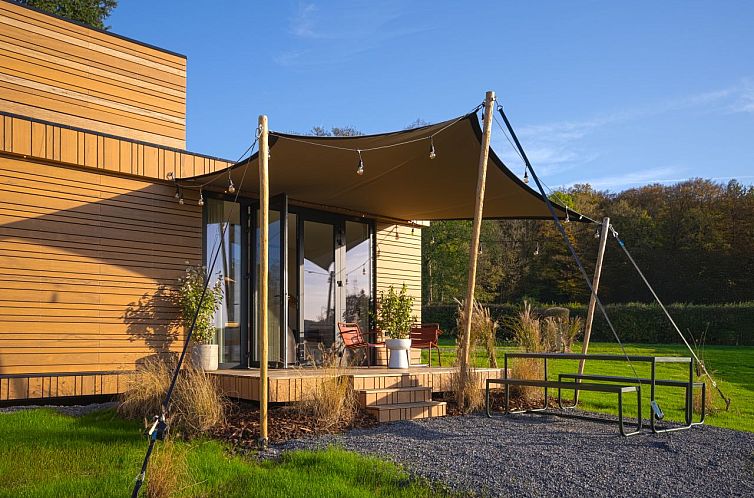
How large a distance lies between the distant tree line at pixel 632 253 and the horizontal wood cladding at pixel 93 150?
70.3 ft

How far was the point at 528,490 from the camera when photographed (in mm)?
4133

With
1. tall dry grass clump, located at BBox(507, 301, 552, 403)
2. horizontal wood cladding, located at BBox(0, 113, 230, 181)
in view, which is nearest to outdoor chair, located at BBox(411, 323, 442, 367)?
tall dry grass clump, located at BBox(507, 301, 552, 403)

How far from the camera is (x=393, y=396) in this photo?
22.3 feet

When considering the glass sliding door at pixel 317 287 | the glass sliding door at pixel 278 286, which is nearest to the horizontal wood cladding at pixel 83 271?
the glass sliding door at pixel 278 286

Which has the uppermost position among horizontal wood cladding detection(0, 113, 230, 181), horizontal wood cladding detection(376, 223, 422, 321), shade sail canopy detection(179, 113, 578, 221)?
horizontal wood cladding detection(0, 113, 230, 181)

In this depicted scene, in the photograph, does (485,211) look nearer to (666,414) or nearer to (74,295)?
(666,414)

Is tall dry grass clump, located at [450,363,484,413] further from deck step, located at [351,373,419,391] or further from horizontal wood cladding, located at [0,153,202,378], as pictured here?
horizontal wood cladding, located at [0,153,202,378]

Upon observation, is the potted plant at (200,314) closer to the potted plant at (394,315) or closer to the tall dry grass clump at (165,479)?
the potted plant at (394,315)

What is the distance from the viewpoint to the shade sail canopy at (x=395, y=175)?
6445 millimetres

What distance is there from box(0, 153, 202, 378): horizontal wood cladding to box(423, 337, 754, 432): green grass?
12.4 feet

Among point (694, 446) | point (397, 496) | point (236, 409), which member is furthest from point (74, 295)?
point (694, 446)

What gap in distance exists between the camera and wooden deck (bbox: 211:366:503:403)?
6422 millimetres

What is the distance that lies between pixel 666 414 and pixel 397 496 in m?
4.95

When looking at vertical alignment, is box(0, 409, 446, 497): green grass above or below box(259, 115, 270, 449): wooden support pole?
below
